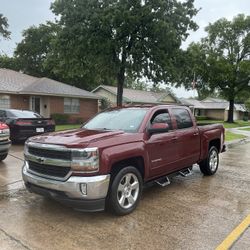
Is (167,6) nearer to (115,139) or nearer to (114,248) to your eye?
(115,139)

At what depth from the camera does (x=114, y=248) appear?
4.00m

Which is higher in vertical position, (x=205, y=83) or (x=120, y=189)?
(x=205, y=83)

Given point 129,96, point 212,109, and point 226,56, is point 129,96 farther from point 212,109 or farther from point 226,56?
point 212,109

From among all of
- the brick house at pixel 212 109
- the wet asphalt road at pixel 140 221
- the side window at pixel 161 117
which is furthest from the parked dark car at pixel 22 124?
the brick house at pixel 212 109

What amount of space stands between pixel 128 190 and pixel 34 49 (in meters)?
43.1

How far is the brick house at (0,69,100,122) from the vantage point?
24547mm

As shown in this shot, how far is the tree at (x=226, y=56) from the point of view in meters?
41.5

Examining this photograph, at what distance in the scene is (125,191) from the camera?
5.17 m

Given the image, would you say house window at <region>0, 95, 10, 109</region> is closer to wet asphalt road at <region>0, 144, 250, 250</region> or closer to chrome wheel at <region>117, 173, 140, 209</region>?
wet asphalt road at <region>0, 144, 250, 250</region>

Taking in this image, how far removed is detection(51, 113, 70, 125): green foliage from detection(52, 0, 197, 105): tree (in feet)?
15.2

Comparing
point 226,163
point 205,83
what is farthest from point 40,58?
point 226,163

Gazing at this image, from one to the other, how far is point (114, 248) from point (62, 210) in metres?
1.62

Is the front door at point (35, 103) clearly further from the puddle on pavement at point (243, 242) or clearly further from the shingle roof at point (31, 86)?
the puddle on pavement at point (243, 242)

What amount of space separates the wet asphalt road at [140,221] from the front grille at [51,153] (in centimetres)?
98
